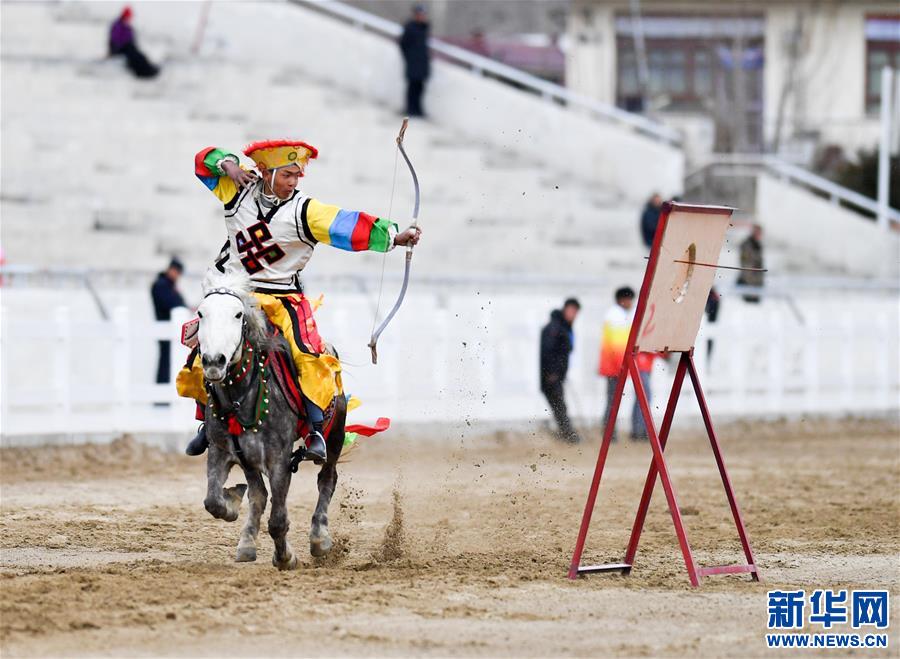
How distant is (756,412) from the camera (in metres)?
22.9

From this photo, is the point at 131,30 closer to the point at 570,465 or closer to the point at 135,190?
the point at 135,190

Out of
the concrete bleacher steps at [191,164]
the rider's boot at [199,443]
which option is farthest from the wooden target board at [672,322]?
the concrete bleacher steps at [191,164]

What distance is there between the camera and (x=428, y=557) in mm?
10938

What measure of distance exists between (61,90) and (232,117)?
9.91 feet

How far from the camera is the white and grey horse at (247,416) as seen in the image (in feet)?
31.6

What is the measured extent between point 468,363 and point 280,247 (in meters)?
9.34

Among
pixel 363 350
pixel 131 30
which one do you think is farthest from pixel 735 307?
pixel 131 30

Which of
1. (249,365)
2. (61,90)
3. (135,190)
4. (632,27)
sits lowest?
(249,365)

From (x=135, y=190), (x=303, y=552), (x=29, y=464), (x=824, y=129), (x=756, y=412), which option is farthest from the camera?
(x=824, y=129)

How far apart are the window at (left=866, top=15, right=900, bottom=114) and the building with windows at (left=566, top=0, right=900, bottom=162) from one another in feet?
0.09

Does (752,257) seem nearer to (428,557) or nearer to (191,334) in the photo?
(428,557)

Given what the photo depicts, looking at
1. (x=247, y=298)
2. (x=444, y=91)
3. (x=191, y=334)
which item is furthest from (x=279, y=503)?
(x=444, y=91)

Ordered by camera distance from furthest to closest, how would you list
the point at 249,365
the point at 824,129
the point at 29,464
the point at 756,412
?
the point at 824,129, the point at 756,412, the point at 29,464, the point at 249,365

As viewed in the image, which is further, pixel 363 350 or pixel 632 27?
pixel 632 27
